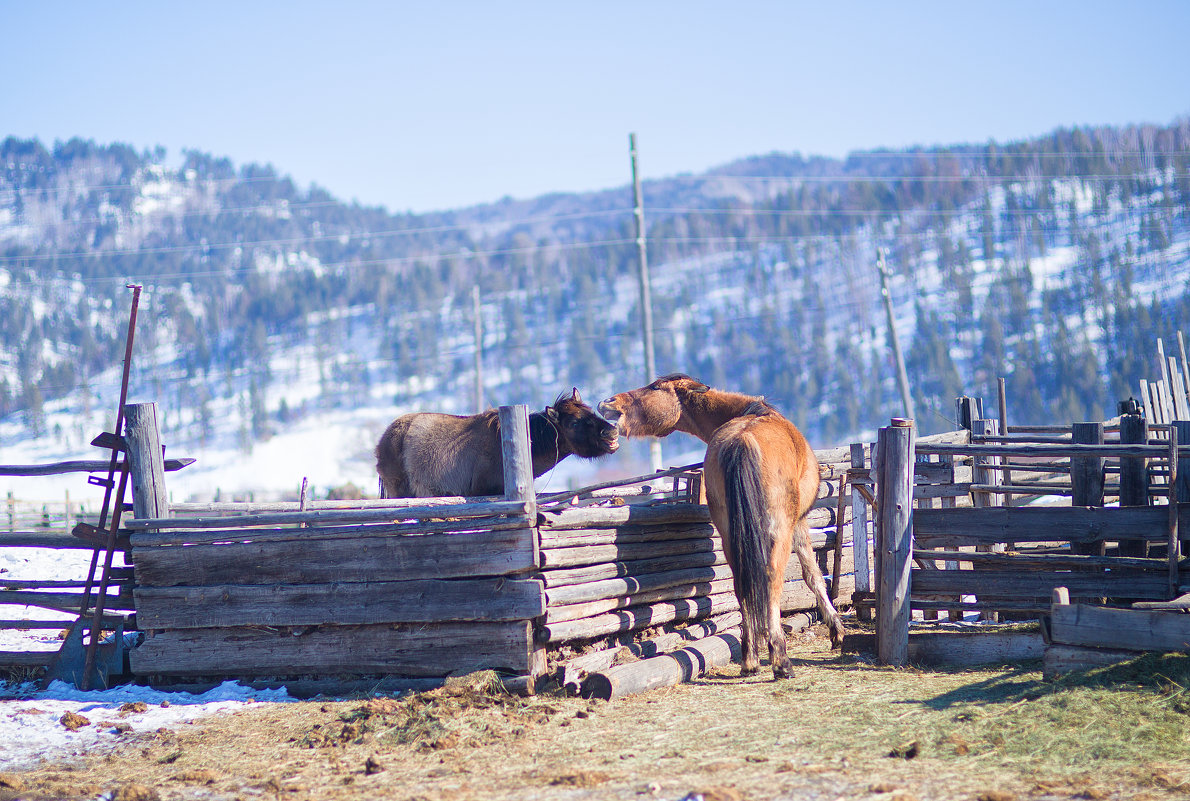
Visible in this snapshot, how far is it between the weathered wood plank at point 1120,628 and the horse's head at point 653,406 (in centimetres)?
383

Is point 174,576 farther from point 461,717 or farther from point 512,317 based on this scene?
point 512,317

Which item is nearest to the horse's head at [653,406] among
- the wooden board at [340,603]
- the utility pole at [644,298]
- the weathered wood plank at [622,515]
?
the weathered wood plank at [622,515]

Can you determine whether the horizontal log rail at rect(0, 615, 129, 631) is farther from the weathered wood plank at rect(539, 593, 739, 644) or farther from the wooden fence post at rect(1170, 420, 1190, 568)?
the wooden fence post at rect(1170, 420, 1190, 568)

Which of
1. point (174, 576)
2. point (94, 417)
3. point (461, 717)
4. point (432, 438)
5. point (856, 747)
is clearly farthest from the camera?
point (94, 417)

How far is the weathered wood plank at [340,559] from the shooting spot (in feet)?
21.2

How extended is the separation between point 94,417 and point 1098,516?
89.8 metres

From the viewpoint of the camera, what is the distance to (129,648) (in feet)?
23.3

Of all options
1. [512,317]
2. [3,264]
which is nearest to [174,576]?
[512,317]

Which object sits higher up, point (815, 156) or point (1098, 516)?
point (815, 156)

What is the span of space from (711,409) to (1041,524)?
2993 millimetres

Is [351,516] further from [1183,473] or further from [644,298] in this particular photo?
[644,298]

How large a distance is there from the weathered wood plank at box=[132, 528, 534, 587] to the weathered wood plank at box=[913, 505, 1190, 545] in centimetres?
334

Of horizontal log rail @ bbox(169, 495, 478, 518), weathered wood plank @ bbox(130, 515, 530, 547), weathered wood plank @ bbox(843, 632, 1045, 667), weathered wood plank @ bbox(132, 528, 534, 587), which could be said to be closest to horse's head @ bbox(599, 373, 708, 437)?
horizontal log rail @ bbox(169, 495, 478, 518)

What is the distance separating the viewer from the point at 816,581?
25.9 feet
